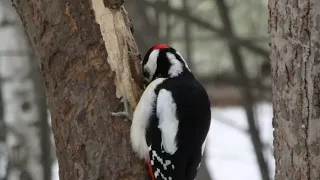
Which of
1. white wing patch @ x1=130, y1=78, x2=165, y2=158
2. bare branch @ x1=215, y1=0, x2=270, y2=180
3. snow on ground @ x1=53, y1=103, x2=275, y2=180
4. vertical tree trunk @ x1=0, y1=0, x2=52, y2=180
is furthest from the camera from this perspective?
snow on ground @ x1=53, y1=103, x2=275, y2=180

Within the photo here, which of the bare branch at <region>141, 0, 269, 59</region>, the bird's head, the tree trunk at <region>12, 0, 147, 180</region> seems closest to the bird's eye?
the bird's head

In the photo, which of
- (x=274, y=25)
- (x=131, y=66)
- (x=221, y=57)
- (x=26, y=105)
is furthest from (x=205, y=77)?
(x=274, y=25)

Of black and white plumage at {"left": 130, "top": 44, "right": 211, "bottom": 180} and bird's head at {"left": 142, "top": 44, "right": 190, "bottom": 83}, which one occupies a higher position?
bird's head at {"left": 142, "top": 44, "right": 190, "bottom": 83}

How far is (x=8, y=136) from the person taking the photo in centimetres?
429

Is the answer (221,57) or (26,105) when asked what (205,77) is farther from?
(26,105)

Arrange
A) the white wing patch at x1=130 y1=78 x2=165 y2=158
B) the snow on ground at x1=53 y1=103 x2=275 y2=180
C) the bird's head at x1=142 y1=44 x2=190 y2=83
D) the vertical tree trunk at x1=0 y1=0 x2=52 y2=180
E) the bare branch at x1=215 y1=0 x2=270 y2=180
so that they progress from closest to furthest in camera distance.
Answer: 1. the white wing patch at x1=130 y1=78 x2=165 y2=158
2. the bird's head at x1=142 y1=44 x2=190 y2=83
3. the bare branch at x1=215 y1=0 x2=270 y2=180
4. the vertical tree trunk at x1=0 y1=0 x2=52 y2=180
5. the snow on ground at x1=53 y1=103 x2=275 y2=180

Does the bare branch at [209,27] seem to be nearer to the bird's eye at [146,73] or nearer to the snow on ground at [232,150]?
the snow on ground at [232,150]

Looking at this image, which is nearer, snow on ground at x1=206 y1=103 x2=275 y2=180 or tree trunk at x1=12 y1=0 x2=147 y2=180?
tree trunk at x1=12 y1=0 x2=147 y2=180

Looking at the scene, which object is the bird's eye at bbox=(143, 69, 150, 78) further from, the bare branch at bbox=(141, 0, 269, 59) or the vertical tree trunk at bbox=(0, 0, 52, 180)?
the vertical tree trunk at bbox=(0, 0, 52, 180)

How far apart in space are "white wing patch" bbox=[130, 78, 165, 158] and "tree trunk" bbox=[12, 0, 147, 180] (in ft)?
0.10

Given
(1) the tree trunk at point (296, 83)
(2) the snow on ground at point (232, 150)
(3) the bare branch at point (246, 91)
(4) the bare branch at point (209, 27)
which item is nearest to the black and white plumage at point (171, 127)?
(1) the tree trunk at point (296, 83)

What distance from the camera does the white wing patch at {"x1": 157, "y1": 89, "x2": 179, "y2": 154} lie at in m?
1.95

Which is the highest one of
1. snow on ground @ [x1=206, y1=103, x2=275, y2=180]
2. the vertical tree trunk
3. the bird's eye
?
the bird's eye

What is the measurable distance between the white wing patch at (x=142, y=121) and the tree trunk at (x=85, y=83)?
0.03 meters
